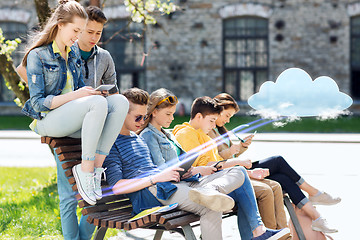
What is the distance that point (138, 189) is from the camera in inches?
124

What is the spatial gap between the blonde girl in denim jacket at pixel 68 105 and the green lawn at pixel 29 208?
1428mm

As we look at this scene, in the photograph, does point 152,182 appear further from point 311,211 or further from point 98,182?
point 311,211

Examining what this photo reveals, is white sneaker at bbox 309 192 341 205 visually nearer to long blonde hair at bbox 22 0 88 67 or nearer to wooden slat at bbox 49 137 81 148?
wooden slat at bbox 49 137 81 148

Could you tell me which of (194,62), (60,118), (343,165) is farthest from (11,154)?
(194,62)

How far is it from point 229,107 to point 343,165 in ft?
17.1

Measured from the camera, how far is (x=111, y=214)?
124 inches

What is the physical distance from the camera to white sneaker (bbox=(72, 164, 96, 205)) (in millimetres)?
3055

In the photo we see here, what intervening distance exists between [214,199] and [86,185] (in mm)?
716

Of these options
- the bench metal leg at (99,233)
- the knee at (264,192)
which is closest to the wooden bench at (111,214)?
the bench metal leg at (99,233)

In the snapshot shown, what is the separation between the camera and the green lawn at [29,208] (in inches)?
178

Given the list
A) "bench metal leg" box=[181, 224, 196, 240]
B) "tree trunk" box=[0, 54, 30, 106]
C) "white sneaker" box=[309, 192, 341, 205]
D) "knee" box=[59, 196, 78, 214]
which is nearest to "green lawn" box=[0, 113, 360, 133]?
"tree trunk" box=[0, 54, 30, 106]

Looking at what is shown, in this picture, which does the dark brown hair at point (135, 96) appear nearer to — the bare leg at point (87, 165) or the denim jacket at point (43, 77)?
the denim jacket at point (43, 77)

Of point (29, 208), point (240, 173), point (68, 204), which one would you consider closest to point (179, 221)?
point (240, 173)

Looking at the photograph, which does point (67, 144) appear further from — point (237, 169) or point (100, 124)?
point (237, 169)
